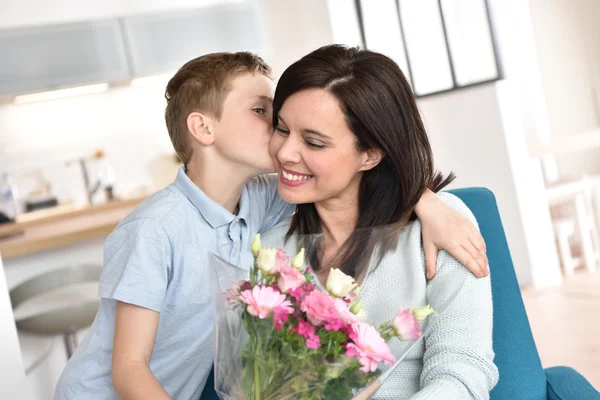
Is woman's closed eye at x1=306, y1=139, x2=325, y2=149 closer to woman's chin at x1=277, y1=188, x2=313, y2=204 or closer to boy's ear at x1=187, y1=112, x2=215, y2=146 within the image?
woman's chin at x1=277, y1=188, x2=313, y2=204

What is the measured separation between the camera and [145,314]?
1642 mm

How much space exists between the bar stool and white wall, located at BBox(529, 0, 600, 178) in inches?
209

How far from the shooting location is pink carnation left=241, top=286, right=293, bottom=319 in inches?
43.3

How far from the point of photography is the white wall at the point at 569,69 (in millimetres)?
7719

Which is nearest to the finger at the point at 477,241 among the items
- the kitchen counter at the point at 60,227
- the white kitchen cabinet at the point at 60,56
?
the kitchen counter at the point at 60,227

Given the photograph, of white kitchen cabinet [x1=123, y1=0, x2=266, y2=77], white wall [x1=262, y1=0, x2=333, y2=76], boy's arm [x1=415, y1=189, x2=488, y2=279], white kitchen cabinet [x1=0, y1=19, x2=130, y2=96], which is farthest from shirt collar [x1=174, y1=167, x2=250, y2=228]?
white wall [x1=262, y1=0, x2=333, y2=76]

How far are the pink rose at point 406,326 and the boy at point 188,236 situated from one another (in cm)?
46

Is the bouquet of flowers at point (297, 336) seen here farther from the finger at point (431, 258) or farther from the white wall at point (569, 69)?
the white wall at point (569, 69)

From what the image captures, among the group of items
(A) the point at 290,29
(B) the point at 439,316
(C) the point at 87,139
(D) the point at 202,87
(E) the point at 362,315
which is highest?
(A) the point at 290,29

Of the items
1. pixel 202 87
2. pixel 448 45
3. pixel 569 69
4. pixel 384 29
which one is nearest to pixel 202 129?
pixel 202 87

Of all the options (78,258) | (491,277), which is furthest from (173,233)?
(78,258)

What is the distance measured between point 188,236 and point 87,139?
4.93 m

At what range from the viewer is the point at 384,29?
6.80 m

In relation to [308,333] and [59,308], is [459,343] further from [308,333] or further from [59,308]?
[59,308]
